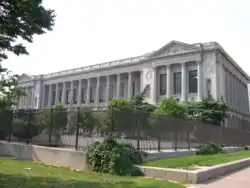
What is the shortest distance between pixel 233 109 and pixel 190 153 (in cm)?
4796

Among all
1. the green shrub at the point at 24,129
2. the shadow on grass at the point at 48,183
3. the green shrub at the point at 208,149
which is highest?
the green shrub at the point at 24,129

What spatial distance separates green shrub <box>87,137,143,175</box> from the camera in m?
9.68

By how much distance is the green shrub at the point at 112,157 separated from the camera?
9680 mm

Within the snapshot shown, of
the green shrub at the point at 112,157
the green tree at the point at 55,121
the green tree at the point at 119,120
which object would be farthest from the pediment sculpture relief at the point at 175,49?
the green shrub at the point at 112,157

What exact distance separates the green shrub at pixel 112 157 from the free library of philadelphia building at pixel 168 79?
106 feet

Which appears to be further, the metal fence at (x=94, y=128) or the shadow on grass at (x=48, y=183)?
the metal fence at (x=94, y=128)

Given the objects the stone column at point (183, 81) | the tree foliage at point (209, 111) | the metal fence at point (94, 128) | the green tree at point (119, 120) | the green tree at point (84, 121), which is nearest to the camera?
the green tree at point (119, 120)

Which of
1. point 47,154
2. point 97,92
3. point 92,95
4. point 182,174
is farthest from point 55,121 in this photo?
point 92,95

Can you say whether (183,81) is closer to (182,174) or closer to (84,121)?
(84,121)

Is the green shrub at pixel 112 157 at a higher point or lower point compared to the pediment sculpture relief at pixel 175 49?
lower

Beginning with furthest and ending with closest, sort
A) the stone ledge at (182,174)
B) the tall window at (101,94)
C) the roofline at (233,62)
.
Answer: the tall window at (101,94) → the roofline at (233,62) → the stone ledge at (182,174)

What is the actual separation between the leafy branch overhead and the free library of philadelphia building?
32118 millimetres

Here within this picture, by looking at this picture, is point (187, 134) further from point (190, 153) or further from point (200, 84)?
point (200, 84)

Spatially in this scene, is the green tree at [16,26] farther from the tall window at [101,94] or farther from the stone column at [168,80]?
the tall window at [101,94]
